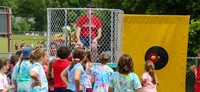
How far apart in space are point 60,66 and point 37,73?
2.72ft

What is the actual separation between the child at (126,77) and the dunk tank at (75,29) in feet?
10.3

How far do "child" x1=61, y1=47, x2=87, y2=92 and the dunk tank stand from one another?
7.89 feet

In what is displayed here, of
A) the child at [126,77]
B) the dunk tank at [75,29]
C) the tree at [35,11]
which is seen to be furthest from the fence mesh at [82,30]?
the tree at [35,11]

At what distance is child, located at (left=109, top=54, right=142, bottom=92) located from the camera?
7.07 meters

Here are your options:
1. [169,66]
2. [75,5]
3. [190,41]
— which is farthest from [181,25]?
[75,5]

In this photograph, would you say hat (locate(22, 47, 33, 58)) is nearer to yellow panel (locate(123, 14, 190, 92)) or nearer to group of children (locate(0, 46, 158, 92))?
group of children (locate(0, 46, 158, 92))

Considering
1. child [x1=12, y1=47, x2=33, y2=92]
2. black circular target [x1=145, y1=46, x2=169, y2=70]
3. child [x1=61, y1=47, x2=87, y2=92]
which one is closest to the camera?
child [x1=61, y1=47, x2=87, y2=92]

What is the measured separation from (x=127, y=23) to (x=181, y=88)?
202 centimetres

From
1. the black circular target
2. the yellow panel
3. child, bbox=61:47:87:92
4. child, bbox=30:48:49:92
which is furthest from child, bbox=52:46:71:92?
the black circular target

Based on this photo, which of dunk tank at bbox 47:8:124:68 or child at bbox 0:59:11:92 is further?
dunk tank at bbox 47:8:124:68

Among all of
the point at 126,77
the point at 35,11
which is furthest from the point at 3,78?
the point at 35,11

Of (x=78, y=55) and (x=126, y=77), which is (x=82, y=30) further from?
(x=126, y=77)

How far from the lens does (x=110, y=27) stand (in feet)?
34.7

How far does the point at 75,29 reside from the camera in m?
10.5
